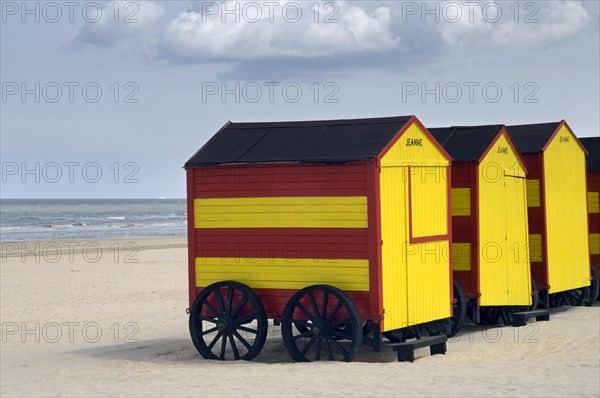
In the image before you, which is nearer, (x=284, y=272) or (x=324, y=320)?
(x=324, y=320)

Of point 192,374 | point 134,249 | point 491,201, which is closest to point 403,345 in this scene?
point 192,374

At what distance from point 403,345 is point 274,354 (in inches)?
Result: 81.0

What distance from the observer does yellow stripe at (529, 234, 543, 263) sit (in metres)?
19.8

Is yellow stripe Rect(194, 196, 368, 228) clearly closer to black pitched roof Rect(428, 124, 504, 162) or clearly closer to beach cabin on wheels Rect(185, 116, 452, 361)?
beach cabin on wheels Rect(185, 116, 452, 361)

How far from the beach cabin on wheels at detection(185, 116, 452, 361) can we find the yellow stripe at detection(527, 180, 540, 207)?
15.7ft

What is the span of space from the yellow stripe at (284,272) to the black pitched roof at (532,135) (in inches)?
283

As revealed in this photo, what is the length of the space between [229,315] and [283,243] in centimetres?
138

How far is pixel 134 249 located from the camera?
4444cm

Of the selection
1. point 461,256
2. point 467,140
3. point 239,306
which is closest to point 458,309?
point 461,256

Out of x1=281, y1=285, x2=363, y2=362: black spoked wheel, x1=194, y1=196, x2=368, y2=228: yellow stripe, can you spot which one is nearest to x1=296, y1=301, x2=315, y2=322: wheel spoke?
x1=281, y1=285, x2=363, y2=362: black spoked wheel

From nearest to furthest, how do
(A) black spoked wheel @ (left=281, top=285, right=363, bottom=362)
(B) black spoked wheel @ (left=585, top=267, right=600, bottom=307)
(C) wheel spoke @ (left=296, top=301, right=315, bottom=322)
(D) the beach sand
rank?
1. (D) the beach sand
2. (A) black spoked wheel @ (left=281, top=285, right=363, bottom=362)
3. (C) wheel spoke @ (left=296, top=301, right=315, bottom=322)
4. (B) black spoked wheel @ (left=585, top=267, right=600, bottom=307)

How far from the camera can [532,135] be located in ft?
66.4

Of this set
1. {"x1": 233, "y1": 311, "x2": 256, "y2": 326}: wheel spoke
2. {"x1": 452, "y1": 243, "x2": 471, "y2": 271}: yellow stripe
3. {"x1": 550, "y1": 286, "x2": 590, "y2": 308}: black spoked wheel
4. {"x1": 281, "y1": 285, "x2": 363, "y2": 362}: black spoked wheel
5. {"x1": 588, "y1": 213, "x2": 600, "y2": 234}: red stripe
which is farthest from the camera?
{"x1": 588, "y1": 213, "x2": 600, "y2": 234}: red stripe

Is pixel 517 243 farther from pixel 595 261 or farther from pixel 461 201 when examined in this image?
pixel 595 261
